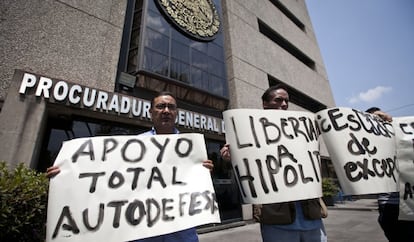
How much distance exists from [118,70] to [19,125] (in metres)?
2.69

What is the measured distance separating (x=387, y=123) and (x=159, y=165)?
1878mm

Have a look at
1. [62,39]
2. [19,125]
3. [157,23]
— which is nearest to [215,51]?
[157,23]

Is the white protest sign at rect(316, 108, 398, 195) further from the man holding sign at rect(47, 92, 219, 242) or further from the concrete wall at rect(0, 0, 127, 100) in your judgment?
the concrete wall at rect(0, 0, 127, 100)

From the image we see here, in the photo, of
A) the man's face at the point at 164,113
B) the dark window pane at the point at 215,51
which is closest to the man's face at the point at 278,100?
the man's face at the point at 164,113

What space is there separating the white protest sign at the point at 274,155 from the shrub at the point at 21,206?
2.92 meters

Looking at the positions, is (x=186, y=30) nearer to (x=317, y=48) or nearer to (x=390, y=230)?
(x=390, y=230)

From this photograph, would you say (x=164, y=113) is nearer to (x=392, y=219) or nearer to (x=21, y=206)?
(x=392, y=219)

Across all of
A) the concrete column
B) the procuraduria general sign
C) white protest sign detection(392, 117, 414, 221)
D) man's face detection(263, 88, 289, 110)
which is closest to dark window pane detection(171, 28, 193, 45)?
the procuraduria general sign

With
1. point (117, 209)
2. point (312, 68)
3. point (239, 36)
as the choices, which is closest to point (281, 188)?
point (117, 209)

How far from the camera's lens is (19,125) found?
3.80 meters

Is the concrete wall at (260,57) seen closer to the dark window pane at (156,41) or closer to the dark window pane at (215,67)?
the dark window pane at (215,67)

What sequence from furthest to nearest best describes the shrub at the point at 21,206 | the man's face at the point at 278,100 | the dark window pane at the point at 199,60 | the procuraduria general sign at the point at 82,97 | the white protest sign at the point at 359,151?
the dark window pane at the point at 199,60
the procuraduria general sign at the point at 82,97
the shrub at the point at 21,206
the man's face at the point at 278,100
the white protest sign at the point at 359,151

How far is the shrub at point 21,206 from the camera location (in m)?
2.39

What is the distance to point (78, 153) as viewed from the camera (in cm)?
130
